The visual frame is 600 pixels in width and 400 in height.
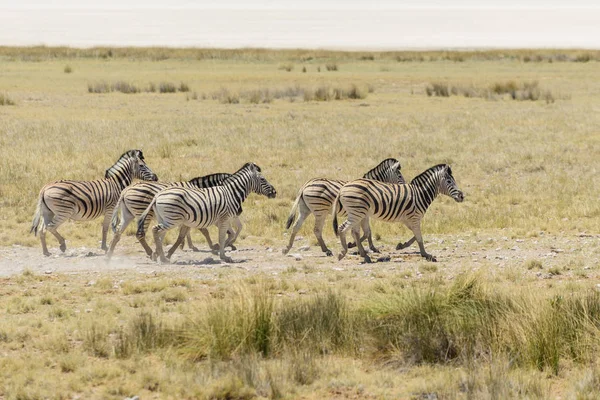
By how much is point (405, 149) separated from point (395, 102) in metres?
15.2

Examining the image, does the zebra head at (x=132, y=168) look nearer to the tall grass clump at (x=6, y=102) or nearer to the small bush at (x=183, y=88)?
the tall grass clump at (x=6, y=102)

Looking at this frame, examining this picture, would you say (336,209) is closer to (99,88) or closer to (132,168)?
(132,168)

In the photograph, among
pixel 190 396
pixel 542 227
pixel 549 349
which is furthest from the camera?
pixel 542 227

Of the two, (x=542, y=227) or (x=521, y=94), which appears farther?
(x=521, y=94)

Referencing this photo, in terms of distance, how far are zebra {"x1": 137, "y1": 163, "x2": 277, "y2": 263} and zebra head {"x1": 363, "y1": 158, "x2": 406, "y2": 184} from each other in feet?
9.52

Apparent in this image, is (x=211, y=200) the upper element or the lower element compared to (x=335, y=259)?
upper

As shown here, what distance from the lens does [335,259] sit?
1489 cm

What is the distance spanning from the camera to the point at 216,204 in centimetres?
1457

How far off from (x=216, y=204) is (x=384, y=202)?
106 inches

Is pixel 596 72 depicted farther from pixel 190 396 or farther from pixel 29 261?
pixel 190 396

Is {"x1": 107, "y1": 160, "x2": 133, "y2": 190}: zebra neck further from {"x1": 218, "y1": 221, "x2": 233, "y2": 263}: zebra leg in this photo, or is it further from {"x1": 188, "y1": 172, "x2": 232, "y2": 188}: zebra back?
{"x1": 218, "y1": 221, "x2": 233, "y2": 263}: zebra leg

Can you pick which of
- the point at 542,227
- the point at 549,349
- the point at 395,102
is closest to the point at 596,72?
the point at 395,102

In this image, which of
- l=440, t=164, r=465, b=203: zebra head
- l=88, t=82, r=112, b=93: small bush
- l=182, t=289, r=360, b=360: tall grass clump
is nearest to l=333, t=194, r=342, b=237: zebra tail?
l=440, t=164, r=465, b=203: zebra head

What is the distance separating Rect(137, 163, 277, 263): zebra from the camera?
46.4 feet
